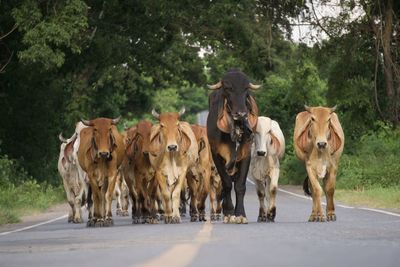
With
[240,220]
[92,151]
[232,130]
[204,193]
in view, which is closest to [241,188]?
[240,220]

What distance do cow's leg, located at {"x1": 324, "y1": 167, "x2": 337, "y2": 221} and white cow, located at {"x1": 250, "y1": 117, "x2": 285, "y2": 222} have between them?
821mm

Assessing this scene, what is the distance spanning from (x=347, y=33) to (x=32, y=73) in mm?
9438

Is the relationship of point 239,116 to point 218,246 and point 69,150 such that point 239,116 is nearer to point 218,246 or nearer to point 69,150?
point 218,246

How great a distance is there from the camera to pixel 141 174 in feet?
A: 74.8

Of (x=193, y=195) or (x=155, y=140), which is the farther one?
(x=193, y=195)

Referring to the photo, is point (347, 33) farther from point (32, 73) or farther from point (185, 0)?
point (32, 73)

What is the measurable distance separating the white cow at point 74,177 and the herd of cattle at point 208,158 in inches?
1.3

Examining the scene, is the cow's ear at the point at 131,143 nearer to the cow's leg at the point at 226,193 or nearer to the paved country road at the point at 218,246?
the cow's leg at the point at 226,193

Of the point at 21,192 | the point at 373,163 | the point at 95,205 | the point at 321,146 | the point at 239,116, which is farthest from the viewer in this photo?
the point at 373,163

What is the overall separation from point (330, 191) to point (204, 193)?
9.84 ft

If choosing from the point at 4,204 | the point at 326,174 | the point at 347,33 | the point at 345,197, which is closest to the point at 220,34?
the point at 347,33

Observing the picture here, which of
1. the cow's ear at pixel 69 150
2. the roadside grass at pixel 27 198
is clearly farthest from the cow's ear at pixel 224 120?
the roadside grass at pixel 27 198

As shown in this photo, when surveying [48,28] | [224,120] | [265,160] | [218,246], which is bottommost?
[218,246]

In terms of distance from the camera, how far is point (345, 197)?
111 feet
